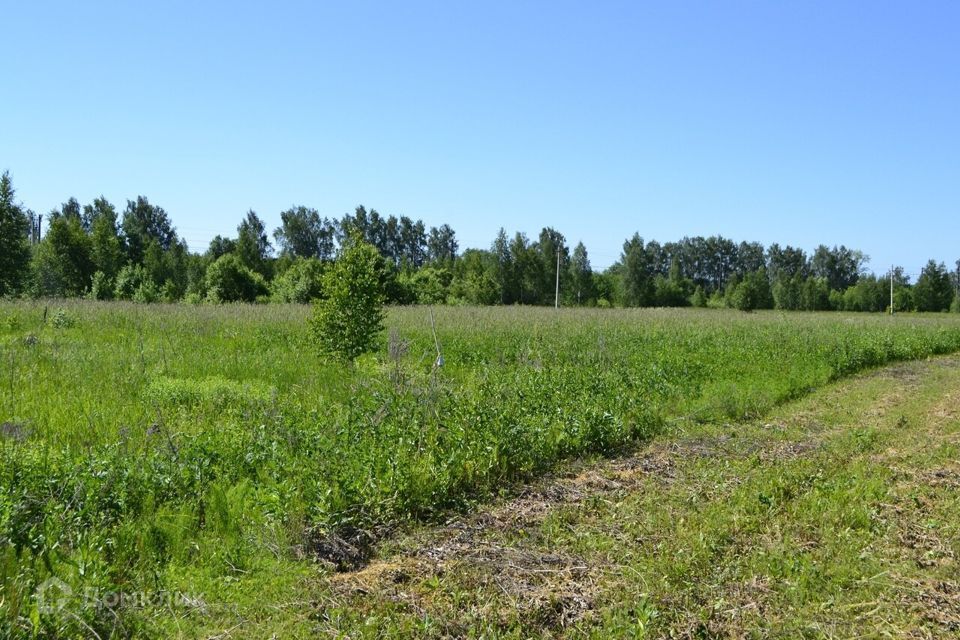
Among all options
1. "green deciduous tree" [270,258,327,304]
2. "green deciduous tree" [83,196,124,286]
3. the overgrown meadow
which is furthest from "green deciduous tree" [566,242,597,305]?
the overgrown meadow

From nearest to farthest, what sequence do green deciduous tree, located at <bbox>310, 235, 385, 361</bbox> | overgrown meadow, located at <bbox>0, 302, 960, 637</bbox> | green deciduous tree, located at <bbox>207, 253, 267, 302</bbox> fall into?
overgrown meadow, located at <bbox>0, 302, 960, 637</bbox> → green deciduous tree, located at <bbox>310, 235, 385, 361</bbox> → green deciduous tree, located at <bbox>207, 253, 267, 302</bbox>

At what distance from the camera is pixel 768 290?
63.8 metres

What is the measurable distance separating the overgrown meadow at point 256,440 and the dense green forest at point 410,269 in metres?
4.28

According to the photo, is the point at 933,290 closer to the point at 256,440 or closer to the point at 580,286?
the point at 580,286

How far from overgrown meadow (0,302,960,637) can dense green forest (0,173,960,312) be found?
4276 millimetres

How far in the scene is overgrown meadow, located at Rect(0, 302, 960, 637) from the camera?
12.7ft

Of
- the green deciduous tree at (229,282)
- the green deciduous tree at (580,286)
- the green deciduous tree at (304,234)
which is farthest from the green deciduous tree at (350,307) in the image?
the green deciduous tree at (304,234)

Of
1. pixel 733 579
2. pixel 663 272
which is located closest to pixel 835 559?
pixel 733 579

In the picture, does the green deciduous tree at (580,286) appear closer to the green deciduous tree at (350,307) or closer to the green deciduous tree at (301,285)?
the green deciduous tree at (301,285)

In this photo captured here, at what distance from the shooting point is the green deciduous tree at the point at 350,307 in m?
11.6

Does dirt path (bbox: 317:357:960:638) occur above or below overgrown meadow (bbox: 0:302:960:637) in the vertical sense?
below

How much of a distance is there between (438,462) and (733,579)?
2653 mm

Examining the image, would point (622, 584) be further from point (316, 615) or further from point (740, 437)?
point (740, 437)

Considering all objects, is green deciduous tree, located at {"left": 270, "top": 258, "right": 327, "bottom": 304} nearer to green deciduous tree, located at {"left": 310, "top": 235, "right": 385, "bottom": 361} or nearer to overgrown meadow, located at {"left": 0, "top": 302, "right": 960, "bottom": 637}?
overgrown meadow, located at {"left": 0, "top": 302, "right": 960, "bottom": 637}
